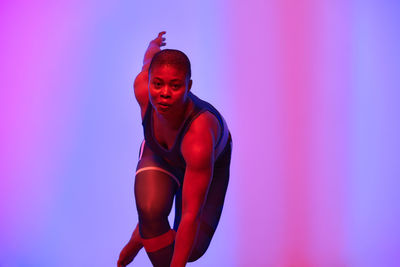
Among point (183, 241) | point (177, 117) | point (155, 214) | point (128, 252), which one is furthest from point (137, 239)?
point (177, 117)

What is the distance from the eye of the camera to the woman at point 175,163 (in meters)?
1.96

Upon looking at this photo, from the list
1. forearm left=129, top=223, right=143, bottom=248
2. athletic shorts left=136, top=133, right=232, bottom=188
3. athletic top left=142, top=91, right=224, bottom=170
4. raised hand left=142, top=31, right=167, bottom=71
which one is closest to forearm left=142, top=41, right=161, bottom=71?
raised hand left=142, top=31, right=167, bottom=71

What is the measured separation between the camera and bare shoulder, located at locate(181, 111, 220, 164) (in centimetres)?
196

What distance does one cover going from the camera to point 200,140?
199 cm

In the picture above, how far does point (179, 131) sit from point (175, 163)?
0.19 metres

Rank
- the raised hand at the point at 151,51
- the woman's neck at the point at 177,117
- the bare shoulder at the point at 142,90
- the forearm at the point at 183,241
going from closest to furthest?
the forearm at the point at 183,241
the woman's neck at the point at 177,117
the bare shoulder at the point at 142,90
the raised hand at the point at 151,51

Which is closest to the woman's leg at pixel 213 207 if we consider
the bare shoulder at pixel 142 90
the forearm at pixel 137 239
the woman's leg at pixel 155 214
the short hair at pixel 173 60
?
the woman's leg at pixel 155 214

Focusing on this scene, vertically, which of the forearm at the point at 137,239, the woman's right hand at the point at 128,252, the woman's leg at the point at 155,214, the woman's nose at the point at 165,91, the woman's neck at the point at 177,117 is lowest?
the woman's right hand at the point at 128,252

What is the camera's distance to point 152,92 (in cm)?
200

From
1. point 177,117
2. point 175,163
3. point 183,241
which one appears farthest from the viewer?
point 175,163

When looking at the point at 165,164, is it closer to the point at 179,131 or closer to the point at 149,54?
the point at 179,131

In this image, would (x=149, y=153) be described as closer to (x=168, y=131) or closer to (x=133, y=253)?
(x=168, y=131)

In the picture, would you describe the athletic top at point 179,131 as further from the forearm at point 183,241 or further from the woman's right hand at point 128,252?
the woman's right hand at point 128,252

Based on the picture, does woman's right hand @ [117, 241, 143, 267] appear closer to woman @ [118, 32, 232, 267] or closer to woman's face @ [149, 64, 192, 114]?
woman @ [118, 32, 232, 267]
